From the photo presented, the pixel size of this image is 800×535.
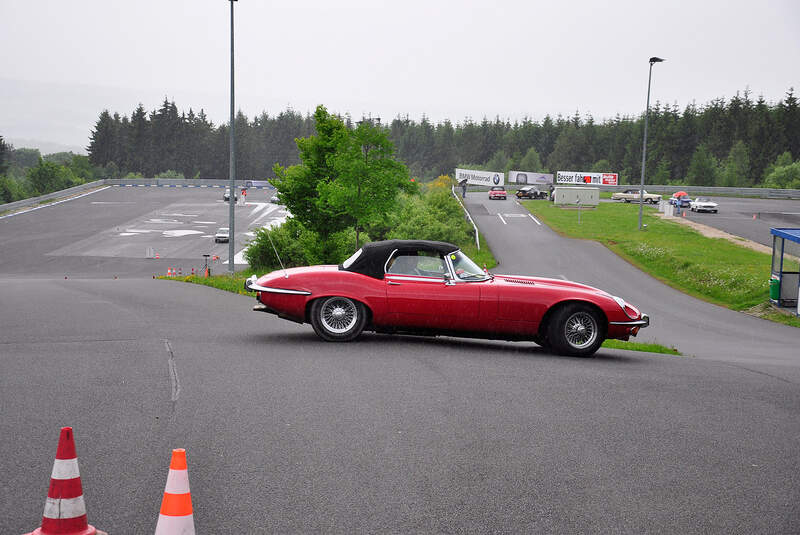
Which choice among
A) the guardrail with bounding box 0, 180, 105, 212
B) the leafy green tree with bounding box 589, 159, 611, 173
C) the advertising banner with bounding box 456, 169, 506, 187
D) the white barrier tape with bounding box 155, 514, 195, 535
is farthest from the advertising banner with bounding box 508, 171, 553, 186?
the white barrier tape with bounding box 155, 514, 195, 535

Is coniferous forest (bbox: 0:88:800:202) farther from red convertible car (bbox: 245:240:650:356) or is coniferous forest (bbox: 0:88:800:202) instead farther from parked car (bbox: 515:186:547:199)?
red convertible car (bbox: 245:240:650:356)

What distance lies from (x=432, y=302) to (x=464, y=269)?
0.70 meters

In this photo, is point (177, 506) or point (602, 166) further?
point (602, 166)

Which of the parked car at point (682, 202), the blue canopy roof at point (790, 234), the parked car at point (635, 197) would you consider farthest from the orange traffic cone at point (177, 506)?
the parked car at point (635, 197)

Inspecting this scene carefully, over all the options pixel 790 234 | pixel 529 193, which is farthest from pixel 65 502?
pixel 529 193

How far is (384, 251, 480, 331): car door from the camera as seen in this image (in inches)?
396

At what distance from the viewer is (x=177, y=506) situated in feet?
12.6

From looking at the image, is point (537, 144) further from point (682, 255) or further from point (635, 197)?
point (682, 255)

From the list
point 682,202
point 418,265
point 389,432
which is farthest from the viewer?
point 682,202

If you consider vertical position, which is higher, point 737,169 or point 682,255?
point 737,169

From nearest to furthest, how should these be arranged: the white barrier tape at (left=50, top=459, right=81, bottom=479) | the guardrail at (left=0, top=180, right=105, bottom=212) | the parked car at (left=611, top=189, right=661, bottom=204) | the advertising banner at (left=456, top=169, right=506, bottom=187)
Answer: the white barrier tape at (left=50, top=459, right=81, bottom=479), the parked car at (left=611, top=189, right=661, bottom=204), the guardrail at (left=0, top=180, right=105, bottom=212), the advertising banner at (left=456, top=169, right=506, bottom=187)

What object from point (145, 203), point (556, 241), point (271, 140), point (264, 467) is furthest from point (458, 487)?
point (271, 140)

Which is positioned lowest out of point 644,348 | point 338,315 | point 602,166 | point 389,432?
point 644,348

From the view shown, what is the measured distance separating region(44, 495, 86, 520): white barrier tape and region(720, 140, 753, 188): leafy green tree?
129981 mm
